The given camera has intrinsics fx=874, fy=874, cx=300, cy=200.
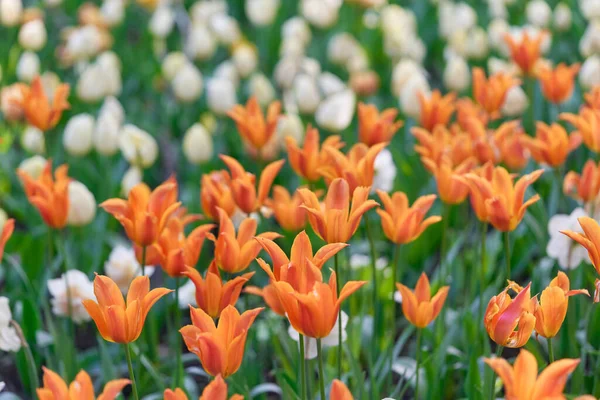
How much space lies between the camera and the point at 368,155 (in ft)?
5.65

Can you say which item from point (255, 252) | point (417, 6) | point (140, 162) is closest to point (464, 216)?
point (140, 162)

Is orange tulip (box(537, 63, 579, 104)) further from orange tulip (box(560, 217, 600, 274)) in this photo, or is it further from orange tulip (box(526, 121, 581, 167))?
orange tulip (box(560, 217, 600, 274))

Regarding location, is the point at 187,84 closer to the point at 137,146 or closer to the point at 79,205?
the point at 137,146

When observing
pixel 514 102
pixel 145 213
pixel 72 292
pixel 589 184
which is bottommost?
pixel 72 292

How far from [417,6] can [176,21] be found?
131cm

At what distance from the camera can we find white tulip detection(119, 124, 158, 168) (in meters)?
2.75

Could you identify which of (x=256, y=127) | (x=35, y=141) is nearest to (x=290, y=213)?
(x=256, y=127)

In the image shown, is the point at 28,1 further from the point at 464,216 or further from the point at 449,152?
the point at 449,152

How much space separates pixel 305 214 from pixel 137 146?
918mm

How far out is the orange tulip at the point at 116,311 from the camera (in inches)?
53.1

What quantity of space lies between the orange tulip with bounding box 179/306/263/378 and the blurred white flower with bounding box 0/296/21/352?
60 centimetres

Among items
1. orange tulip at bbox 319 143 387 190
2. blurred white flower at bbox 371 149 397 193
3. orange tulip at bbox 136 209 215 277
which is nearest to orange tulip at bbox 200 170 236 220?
orange tulip at bbox 136 209 215 277

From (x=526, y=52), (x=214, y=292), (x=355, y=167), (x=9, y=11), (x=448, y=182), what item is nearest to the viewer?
(x=214, y=292)

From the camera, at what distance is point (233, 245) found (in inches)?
61.2
